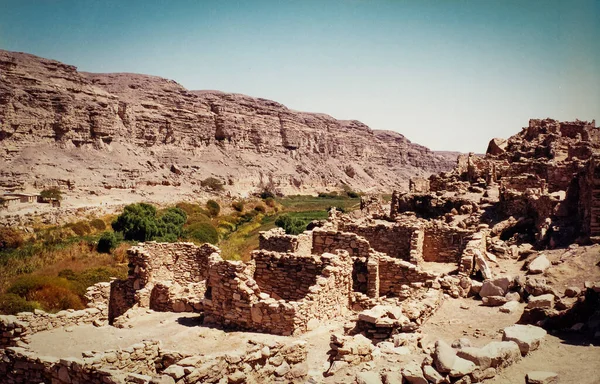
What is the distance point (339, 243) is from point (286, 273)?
104 inches

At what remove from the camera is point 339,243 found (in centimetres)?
1211

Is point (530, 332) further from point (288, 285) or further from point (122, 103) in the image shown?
point (122, 103)

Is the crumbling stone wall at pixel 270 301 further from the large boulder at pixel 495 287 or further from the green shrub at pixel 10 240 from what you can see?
the green shrub at pixel 10 240

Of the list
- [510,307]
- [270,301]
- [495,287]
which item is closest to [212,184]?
[270,301]

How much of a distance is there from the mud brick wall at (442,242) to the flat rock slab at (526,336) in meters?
7.34

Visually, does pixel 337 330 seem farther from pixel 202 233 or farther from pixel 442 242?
pixel 202 233

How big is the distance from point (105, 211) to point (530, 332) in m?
52.5

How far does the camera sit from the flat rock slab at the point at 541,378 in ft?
15.6

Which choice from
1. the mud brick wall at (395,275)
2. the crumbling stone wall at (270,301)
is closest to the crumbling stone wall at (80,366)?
the crumbling stone wall at (270,301)

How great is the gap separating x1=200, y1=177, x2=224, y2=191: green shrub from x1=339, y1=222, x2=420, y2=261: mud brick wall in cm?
8344

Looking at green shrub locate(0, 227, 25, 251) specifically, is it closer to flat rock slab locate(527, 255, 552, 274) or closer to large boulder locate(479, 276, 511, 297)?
large boulder locate(479, 276, 511, 297)

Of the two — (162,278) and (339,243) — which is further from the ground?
(339,243)

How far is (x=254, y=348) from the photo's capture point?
6422 millimetres

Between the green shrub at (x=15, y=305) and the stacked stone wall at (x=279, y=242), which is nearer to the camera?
the stacked stone wall at (x=279, y=242)
